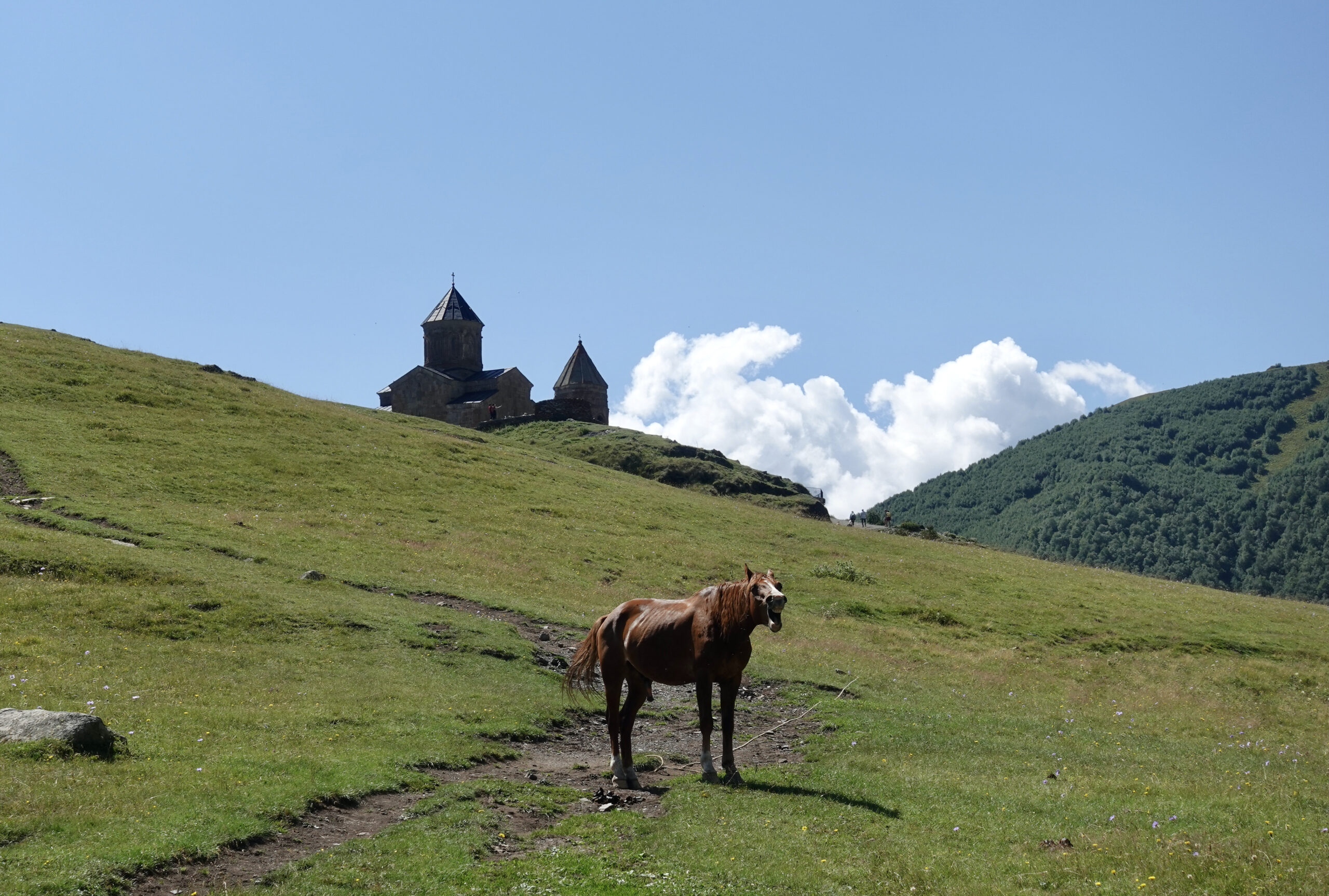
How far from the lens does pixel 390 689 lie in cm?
2131

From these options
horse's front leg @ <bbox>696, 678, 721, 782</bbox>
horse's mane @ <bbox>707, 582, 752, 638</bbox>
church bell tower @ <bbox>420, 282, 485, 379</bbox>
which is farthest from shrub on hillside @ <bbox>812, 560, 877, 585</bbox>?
church bell tower @ <bbox>420, 282, 485, 379</bbox>

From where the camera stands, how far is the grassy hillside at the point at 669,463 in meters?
83.1

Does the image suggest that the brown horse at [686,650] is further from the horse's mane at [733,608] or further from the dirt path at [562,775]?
the dirt path at [562,775]

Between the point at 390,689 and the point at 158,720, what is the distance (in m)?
5.42

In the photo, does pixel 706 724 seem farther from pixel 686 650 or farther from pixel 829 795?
pixel 829 795

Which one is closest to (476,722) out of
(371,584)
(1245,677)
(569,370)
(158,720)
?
(158,720)

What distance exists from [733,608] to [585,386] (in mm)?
96260

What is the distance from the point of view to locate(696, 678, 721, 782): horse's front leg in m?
14.9

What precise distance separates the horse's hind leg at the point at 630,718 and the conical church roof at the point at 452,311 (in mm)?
97870

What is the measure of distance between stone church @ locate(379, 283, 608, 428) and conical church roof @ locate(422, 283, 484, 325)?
0.27 feet

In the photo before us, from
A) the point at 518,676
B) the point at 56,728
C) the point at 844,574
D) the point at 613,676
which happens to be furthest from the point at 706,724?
the point at 844,574

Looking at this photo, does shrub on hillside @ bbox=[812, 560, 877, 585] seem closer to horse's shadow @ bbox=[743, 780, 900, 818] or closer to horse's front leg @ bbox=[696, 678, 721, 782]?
horse's front leg @ bbox=[696, 678, 721, 782]

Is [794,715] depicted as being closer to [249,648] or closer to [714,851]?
[714,851]

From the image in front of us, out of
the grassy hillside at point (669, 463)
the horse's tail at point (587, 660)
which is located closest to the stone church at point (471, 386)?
the grassy hillside at point (669, 463)
